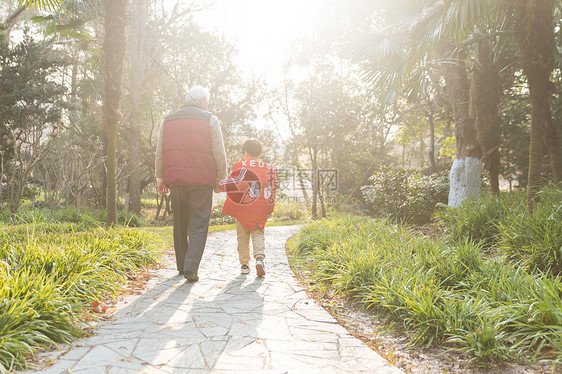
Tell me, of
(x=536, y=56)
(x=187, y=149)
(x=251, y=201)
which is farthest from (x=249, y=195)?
(x=536, y=56)

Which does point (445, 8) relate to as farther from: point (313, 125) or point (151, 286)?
point (313, 125)

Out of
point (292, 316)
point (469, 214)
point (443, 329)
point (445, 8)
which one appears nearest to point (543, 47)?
point (445, 8)

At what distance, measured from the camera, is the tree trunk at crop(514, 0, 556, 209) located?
4621 mm

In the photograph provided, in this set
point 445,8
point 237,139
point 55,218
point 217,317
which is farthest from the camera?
point 237,139

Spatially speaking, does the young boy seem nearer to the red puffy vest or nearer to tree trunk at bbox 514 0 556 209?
the red puffy vest

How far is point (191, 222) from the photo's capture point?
3488mm

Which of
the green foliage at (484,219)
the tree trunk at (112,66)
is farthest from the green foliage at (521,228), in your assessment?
the tree trunk at (112,66)

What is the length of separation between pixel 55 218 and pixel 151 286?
6.32m

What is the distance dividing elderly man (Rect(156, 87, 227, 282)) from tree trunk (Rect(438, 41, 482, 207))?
5.67 m

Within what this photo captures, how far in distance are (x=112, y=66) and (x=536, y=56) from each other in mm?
6026

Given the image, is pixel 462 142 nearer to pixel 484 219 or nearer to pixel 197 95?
pixel 484 219

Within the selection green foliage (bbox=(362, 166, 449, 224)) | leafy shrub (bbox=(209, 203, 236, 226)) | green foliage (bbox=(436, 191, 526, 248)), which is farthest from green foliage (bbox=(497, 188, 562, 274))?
leafy shrub (bbox=(209, 203, 236, 226))

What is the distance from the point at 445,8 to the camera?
511cm

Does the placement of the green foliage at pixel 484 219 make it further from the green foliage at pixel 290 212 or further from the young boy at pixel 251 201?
the green foliage at pixel 290 212
